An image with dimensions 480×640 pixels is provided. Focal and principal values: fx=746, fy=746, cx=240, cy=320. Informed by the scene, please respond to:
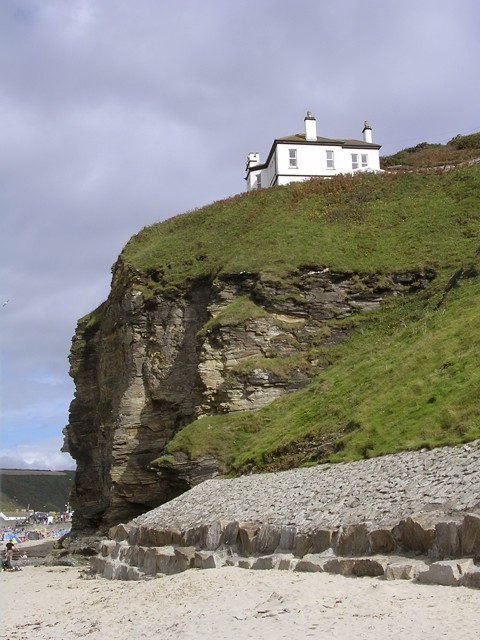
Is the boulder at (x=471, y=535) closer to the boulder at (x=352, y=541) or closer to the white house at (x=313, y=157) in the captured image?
the boulder at (x=352, y=541)

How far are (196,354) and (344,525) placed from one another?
97.4 feet

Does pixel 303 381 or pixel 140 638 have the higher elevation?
pixel 303 381

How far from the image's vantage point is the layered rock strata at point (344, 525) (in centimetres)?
1369

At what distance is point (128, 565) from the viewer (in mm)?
27281

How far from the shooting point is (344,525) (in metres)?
16.6

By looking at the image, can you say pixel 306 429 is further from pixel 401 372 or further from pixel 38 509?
pixel 38 509

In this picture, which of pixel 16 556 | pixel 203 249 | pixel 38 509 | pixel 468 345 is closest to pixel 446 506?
pixel 468 345

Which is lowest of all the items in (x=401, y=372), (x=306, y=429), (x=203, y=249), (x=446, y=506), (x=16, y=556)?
(x=16, y=556)

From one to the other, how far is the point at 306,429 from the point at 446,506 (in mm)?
15023

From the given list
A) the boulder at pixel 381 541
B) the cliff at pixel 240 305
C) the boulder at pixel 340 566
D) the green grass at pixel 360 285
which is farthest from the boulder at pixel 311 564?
the cliff at pixel 240 305

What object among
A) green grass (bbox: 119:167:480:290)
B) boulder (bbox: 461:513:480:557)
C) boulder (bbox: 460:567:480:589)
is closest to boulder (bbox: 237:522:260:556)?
boulder (bbox: 461:513:480:557)

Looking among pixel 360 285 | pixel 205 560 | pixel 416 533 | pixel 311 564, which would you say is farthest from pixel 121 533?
pixel 360 285

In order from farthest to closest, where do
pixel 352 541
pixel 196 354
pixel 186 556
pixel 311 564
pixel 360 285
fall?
pixel 360 285 → pixel 196 354 → pixel 186 556 → pixel 352 541 → pixel 311 564

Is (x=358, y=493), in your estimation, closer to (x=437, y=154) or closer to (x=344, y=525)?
(x=344, y=525)
